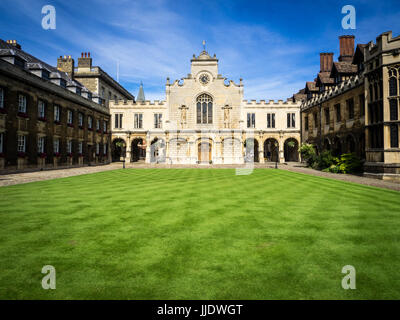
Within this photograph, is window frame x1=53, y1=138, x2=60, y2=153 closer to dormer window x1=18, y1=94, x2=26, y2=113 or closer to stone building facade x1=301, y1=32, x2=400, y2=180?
dormer window x1=18, y1=94, x2=26, y2=113

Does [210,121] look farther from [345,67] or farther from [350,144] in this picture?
[350,144]

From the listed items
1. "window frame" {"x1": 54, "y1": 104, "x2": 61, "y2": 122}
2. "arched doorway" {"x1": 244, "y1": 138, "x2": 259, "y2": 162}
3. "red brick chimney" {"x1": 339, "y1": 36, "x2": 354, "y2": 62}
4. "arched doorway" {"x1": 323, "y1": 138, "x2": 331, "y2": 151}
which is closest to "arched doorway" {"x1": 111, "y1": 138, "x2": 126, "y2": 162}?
"window frame" {"x1": 54, "y1": 104, "x2": 61, "y2": 122}

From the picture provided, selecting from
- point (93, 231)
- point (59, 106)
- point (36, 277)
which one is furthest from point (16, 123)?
point (36, 277)

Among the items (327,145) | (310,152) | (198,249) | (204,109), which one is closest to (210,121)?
(204,109)

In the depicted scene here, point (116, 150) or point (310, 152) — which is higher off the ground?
point (116, 150)

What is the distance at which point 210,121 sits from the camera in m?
37.0

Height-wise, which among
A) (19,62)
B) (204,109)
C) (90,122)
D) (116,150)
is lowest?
(116,150)

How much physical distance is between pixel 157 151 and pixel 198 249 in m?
37.5

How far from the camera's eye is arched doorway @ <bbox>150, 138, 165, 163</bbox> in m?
37.5

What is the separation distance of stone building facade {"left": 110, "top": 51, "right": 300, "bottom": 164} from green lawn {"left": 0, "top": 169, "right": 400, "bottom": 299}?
29090mm

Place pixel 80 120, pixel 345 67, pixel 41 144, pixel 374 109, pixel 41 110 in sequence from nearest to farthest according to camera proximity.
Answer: pixel 374 109
pixel 41 144
pixel 41 110
pixel 345 67
pixel 80 120

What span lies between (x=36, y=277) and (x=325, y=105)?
30193mm

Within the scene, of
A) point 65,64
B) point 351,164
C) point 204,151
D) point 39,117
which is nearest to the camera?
point 351,164
